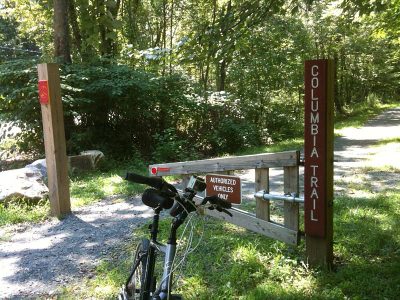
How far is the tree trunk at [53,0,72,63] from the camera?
11.0 m

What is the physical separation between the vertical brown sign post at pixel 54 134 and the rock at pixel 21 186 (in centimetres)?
72

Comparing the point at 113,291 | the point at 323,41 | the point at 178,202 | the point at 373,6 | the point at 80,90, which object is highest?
the point at 323,41

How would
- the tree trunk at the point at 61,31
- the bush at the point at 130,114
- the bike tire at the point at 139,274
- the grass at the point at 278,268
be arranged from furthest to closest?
the bush at the point at 130,114 → the tree trunk at the point at 61,31 → the grass at the point at 278,268 → the bike tire at the point at 139,274

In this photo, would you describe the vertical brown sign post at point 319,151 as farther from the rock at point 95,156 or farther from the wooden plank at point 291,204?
the rock at point 95,156

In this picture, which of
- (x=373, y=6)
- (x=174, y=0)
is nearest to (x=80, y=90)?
(x=373, y=6)

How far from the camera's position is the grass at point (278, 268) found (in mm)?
3842

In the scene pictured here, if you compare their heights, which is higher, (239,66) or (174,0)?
(174,0)

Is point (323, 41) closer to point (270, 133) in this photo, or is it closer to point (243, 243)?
point (270, 133)

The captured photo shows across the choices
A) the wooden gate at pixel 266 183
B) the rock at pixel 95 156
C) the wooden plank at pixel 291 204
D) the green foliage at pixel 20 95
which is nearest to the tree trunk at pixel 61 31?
the green foliage at pixel 20 95

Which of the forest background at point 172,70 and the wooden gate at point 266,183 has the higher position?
the forest background at point 172,70

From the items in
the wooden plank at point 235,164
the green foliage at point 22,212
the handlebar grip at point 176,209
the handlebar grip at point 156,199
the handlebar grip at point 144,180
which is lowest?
the green foliage at point 22,212

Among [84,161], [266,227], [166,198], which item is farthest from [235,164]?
[84,161]

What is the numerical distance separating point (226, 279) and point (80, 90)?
8.10 metres

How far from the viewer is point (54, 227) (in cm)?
647
